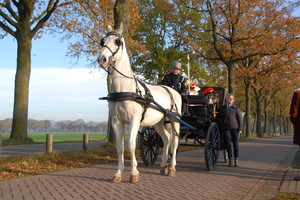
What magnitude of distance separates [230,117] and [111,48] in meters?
4.94

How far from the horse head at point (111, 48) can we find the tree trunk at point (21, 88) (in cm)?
1253

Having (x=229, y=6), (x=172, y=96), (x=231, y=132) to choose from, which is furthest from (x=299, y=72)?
(x=172, y=96)

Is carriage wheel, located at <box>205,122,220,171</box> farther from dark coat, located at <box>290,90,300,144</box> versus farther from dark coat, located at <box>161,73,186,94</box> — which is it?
dark coat, located at <box>290,90,300,144</box>

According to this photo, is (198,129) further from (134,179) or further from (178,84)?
(134,179)

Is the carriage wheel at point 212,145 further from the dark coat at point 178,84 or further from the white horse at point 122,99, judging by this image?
the white horse at point 122,99

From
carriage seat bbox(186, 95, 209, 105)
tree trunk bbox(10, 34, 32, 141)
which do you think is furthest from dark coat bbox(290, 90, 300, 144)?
tree trunk bbox(10, 34, 32, 141)

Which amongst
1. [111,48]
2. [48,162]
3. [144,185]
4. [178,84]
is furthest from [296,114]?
[48,162]

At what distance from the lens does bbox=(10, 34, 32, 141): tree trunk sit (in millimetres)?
17875

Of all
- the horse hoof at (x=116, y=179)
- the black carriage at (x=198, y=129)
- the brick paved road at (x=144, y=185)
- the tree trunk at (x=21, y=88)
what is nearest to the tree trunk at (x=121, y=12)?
the black carriage at (x=198, y=129)

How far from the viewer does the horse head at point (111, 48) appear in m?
6.39

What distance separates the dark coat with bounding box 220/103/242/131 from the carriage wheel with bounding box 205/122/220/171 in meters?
0.63

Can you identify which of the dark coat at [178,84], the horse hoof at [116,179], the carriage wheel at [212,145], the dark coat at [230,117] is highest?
the dark coat at [178,84]

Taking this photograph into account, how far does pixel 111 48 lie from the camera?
6676 mm

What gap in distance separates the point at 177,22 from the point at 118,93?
21.6 metres
